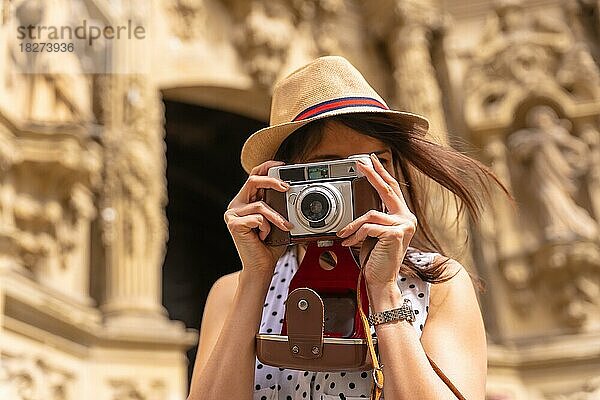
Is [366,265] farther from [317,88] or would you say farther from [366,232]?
[317,88]

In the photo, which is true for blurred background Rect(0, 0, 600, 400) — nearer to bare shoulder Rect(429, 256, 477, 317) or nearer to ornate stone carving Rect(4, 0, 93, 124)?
ornate stone carving Rect(4, 0, 93, 124)

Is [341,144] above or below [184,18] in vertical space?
below

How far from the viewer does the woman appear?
2.83 ft

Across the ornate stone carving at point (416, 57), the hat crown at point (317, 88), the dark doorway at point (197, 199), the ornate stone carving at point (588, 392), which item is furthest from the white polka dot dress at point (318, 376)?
the dark doorway at point (197, 199)

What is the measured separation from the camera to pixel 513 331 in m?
4.63

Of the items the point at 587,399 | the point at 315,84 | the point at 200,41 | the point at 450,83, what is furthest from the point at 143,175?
the point at 315,84

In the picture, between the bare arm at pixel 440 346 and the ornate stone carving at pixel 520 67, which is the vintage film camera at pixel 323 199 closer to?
the bare arm at pixel 440 346

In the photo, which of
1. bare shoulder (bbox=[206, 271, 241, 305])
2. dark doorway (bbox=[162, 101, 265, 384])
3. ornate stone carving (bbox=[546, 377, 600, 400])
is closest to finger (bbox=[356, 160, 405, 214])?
bare shoulder (bbox=[206, 271, 241, 305])

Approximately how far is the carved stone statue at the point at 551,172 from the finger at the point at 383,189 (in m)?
3.82

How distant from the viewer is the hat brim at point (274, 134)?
94cm

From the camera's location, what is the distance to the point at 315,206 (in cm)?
90

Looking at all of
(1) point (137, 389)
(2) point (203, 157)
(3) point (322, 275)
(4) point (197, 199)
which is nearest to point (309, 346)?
(3) point (322, 275)

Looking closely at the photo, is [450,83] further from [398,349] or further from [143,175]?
[398,349]

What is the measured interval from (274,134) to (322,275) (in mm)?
208
